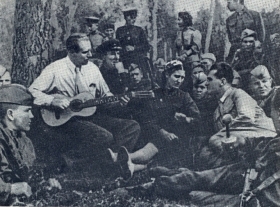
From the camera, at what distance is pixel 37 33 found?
9.49m

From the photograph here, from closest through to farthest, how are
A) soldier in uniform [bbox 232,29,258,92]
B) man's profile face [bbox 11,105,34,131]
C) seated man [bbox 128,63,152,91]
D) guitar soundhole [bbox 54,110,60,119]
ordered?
soldier in uniform [bbox 232,29,258,92] → seated man [bbox 128,63,152,91] → guitar soundhole [bbox 54,110,60,119] → man's profile face [bbox 11,105,34,131]

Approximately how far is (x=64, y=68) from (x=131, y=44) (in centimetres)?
119

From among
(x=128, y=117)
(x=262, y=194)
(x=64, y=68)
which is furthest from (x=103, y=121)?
(x=262, y=194)

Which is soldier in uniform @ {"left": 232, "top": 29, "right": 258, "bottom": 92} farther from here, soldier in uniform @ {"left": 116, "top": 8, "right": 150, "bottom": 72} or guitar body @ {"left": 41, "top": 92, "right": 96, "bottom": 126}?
guitar body @ {"left": 41, "top": 92, "right": 96, "bottom": 126}

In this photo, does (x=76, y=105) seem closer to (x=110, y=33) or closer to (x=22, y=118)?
(x=22, y=118)

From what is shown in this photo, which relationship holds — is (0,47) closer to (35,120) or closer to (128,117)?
(35,120)

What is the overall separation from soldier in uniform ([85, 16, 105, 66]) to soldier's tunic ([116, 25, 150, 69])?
41 centimetres

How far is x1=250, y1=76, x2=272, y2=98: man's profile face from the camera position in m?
8.38

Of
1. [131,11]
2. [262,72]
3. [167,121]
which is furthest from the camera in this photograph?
[131,11]

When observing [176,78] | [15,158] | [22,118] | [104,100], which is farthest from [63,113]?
[176,78]

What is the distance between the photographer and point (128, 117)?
8.83 meters

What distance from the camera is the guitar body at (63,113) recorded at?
29.0 feet

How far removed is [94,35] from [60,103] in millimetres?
1270

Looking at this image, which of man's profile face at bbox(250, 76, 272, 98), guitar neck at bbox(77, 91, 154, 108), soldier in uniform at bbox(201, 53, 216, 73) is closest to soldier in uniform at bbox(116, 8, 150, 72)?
guitar neck at bbox(77, 91, 154, 108)
